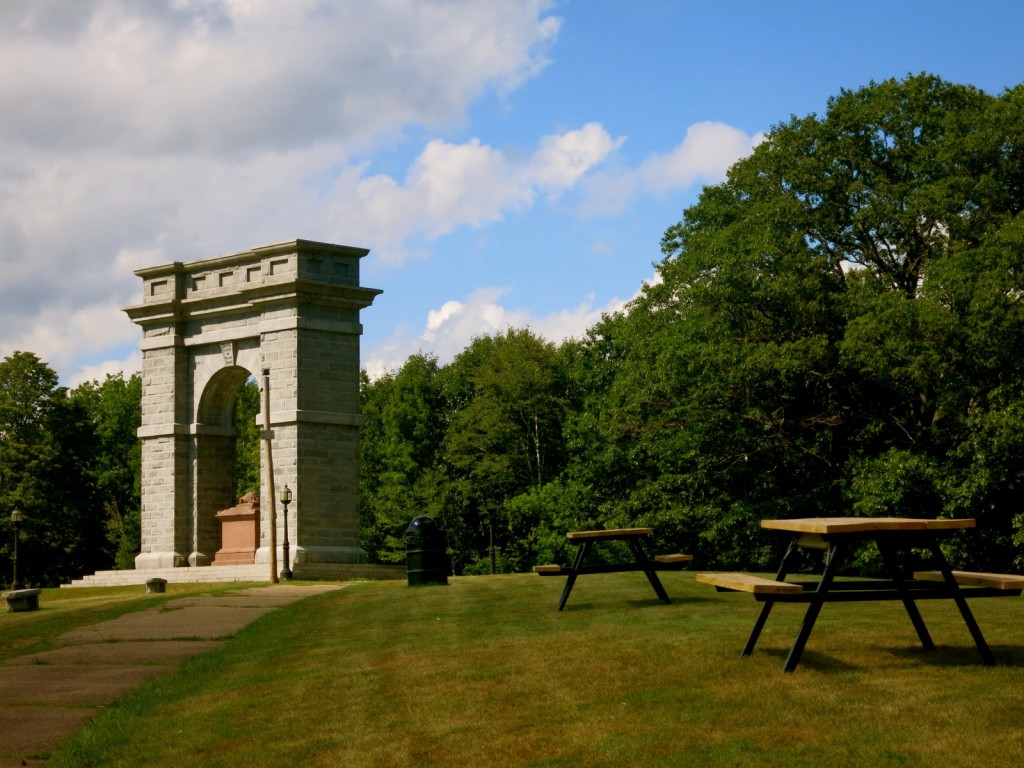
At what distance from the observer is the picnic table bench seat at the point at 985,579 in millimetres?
7961

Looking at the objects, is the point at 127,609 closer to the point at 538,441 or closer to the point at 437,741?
the point at 437,741

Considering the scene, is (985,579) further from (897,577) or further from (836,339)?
(836,339)

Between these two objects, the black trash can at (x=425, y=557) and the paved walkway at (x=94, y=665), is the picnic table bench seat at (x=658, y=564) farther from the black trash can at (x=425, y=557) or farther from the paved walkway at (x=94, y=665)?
the black trash can at (x=425, y=557)

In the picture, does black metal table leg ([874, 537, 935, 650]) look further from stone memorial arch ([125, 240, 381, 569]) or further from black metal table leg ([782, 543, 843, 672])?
stone memorial arch ([125, 240, 381, 569])

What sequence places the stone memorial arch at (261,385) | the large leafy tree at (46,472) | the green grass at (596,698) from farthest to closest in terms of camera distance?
1. the large leafy tree at (46,472)
2. the stone memorial arch at (261,385)
3. the green grass at (596,698)

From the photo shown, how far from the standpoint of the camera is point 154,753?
23.5ft

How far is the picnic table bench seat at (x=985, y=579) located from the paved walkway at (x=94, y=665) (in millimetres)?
5868

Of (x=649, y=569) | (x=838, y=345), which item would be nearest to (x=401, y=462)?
(x=838, y=345)

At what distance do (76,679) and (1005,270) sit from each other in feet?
67.4

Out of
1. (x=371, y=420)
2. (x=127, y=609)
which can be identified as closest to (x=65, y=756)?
(x=127, y=609)

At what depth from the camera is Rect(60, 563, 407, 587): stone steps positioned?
2941cm

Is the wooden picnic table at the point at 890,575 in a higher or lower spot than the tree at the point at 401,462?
lower

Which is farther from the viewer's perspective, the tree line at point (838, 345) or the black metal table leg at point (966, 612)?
the tree line at point (838, 345)

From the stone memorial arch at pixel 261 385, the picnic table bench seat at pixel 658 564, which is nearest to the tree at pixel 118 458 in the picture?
the stone memorial arch at pixel 261 385
